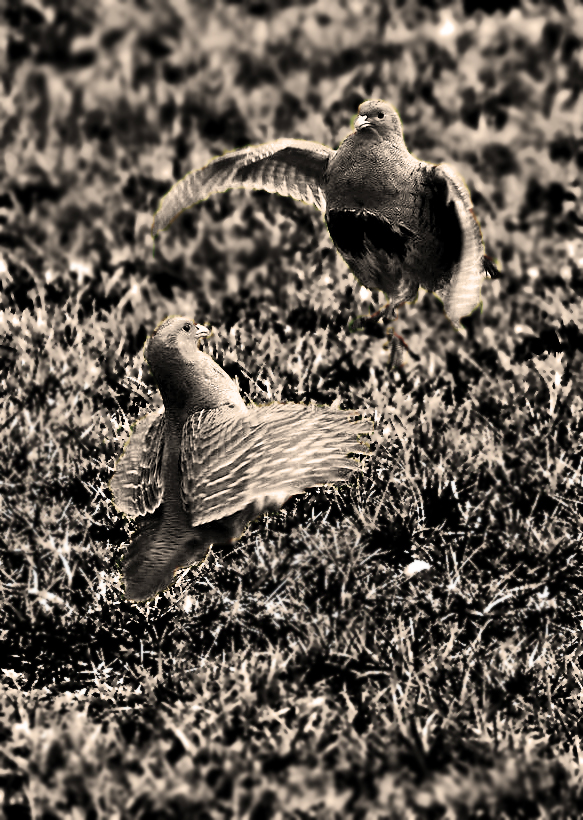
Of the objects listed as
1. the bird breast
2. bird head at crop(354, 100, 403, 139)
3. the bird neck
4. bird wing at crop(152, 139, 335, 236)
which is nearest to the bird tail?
the bird neck

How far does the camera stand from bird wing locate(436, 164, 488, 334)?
2898 millimetres

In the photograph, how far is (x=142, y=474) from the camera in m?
2.91

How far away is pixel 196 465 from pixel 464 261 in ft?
3.15

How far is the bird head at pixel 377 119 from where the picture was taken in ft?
9.77

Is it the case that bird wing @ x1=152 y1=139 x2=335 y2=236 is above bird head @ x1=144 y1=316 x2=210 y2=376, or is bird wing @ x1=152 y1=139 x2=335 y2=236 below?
above

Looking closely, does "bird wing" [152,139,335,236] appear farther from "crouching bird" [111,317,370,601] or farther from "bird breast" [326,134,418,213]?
"crouching bird" [111,317,370,601]

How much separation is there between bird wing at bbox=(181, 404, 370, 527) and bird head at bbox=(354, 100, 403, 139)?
2.69 ft

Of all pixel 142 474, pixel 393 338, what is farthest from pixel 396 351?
pixel 142 474

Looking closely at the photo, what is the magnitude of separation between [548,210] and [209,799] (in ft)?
11.3

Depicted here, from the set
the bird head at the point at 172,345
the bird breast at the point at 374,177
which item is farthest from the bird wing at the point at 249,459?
the bird breast at the point at 374,177

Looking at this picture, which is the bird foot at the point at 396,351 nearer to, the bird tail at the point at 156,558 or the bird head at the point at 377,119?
the bird head at the point at 377,119

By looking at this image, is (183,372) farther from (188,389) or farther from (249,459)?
(249,459)

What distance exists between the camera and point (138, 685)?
2.94 meters

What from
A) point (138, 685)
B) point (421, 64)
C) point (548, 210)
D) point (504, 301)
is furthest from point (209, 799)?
point (421, 64)
